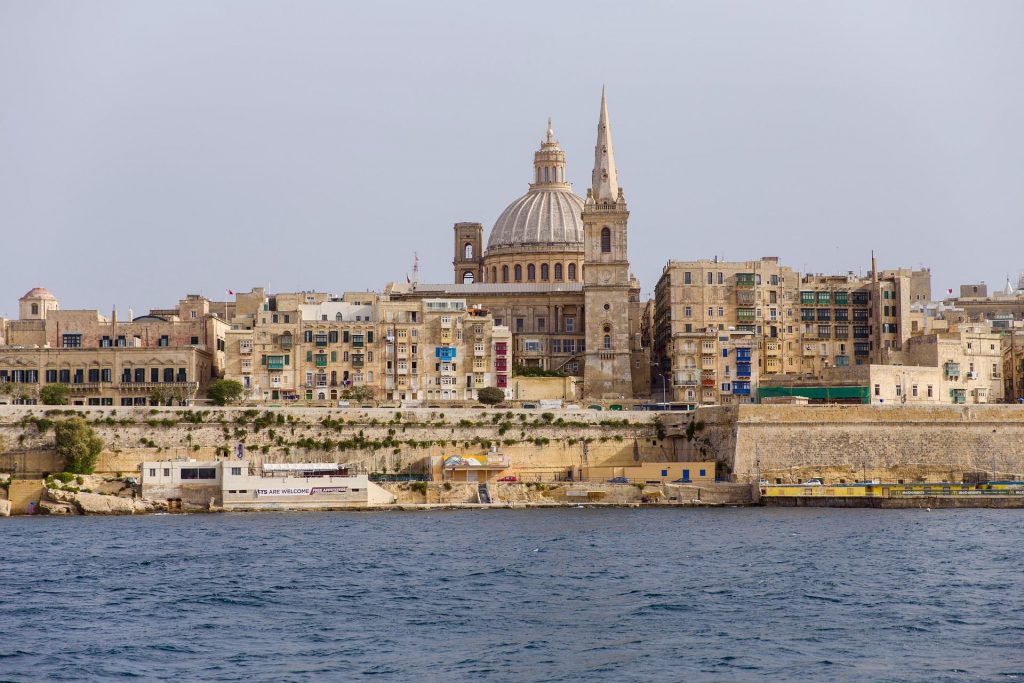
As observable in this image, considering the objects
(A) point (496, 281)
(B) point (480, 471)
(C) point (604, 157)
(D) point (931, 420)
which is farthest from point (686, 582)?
(A) point (496, 281)

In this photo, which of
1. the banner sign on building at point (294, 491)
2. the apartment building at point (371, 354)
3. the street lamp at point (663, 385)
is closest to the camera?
the banner sign on building at point (294, 491)

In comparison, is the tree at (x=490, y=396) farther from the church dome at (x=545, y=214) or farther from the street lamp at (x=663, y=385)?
the church dome at (x=545, y=214)

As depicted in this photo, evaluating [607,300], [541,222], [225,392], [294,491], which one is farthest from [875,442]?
[541,222]

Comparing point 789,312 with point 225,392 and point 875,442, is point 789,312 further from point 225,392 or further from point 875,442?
point 225,392

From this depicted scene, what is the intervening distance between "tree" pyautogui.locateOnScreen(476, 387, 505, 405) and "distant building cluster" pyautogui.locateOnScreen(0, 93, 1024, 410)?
1.75 metres

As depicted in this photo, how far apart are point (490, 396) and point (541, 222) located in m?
29.6

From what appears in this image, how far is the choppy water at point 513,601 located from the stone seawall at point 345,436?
1294cm

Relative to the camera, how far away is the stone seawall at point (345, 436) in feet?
233

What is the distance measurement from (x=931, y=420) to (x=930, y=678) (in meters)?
44.7

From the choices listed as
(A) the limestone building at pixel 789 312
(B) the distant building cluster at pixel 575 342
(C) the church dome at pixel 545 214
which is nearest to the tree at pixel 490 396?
(B) the distant building cluster at pixel 575 342

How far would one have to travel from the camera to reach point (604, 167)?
9456 cm

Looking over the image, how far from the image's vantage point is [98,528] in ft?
186

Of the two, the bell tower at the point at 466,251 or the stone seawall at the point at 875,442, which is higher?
the bell tower at the point at 466,251

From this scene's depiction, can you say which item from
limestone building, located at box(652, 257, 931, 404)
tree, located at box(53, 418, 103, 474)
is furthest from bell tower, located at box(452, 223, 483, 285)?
tree, located at box(53, 418, 103, 474)
